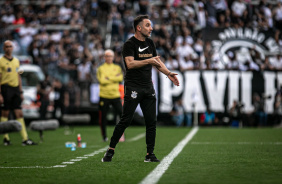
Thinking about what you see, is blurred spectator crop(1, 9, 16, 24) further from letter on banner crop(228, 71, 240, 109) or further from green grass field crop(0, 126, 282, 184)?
green grass field crop(0, 126, 282, 184)

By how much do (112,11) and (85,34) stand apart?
182 cm

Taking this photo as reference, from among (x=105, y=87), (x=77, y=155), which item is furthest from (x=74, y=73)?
(x=77, y=155)

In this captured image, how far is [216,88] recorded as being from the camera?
73.8ft

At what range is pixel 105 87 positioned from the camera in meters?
13.5

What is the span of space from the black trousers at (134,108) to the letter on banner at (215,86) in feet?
47.8

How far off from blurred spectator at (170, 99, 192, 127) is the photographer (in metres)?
1.71

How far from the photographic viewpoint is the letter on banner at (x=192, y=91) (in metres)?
22.3

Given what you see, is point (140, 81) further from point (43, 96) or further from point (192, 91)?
point (192, 91)

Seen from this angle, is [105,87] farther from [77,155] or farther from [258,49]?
[258,49]

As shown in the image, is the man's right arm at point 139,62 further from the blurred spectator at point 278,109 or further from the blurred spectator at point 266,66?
the blurred spectator at point 266,66

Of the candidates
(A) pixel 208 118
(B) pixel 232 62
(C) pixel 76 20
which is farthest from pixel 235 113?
(C) pixel 76 20

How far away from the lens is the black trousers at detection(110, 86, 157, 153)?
7.90m

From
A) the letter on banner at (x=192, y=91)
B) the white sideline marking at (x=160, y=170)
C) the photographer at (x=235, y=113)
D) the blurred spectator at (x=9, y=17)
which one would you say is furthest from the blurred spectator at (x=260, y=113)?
the blurred spectator at (x=9, y=17)

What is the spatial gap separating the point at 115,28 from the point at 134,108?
18.5 metres
